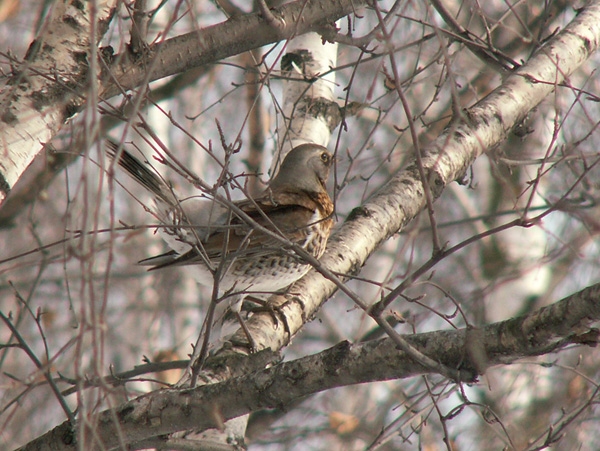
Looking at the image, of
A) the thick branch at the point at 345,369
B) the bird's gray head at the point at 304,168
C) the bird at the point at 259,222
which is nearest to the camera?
the thick branch at the point at 345,369

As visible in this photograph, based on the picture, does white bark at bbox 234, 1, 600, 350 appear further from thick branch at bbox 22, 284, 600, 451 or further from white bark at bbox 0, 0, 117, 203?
white bark at bbox 0, 0, 117, 203

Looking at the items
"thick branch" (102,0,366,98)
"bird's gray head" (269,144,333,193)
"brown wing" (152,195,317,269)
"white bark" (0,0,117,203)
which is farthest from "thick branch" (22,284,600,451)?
"bird's gray head" (269,144,333,193)

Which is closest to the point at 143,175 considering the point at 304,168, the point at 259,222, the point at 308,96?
the point at 259,222

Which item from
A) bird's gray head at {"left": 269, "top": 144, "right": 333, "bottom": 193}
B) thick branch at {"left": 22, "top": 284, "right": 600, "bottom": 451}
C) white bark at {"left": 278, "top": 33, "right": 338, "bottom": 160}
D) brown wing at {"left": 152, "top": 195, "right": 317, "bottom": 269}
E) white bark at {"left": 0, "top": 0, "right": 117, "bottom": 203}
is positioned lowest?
thick branch at {"left": 22, "top": 284, "right": 600, "bottom": 451}

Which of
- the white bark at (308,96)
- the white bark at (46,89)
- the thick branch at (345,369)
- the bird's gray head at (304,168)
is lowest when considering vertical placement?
the thick branch at (345,369)

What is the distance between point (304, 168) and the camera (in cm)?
515

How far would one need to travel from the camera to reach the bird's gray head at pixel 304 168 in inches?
198

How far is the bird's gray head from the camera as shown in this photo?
5.02 metres

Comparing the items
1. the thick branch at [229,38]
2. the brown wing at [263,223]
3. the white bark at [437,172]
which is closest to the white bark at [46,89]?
the thick branch at [229,38]

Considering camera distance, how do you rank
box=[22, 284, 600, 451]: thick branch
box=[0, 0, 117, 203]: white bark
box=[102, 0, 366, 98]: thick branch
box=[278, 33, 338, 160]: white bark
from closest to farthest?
box=[22, 284, 600, 451]: thick branch → box=[0, 0, 117, 203]: white bark → box=[102, 0, 366, 98]: thick branch → box=[278, 33, 338, 160]: white bark

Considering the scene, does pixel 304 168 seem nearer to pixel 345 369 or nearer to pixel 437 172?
pixel 437 172

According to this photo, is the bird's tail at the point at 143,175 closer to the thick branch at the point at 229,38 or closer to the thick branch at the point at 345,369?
the thick branch at the point at 229,38

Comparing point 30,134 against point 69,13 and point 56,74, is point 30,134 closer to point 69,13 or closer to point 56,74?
point 56,74

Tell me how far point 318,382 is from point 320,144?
308 cm
